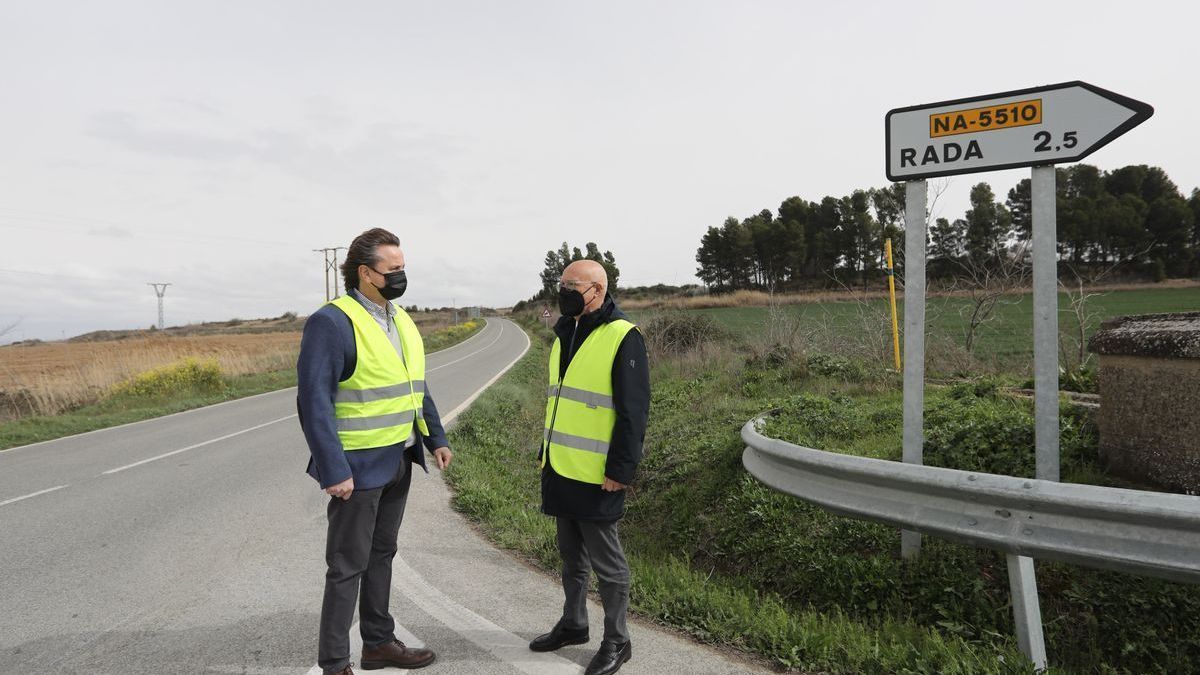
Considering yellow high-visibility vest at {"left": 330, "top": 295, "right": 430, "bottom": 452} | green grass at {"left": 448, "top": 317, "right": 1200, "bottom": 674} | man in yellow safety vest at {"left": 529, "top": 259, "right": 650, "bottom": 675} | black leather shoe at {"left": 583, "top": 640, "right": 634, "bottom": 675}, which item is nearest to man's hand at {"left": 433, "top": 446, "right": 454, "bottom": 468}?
yellow high-visibility vest at {"left": 330, "top": 295, "right": 430, "bottom": 452}

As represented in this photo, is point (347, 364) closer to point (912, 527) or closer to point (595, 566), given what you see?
point (595, 566)

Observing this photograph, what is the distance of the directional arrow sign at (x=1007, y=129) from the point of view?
11.8 ft

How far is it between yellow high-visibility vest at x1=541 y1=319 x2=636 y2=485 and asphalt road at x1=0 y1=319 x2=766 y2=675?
3.00ft

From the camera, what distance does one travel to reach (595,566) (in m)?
3.37

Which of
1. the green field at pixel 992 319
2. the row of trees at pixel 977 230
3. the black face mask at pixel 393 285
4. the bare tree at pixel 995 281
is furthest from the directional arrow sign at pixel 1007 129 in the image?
the row of trees at pixel 977 230

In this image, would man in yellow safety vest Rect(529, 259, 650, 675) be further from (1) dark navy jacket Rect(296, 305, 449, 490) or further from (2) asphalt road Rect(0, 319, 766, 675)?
(1) dark navy jacket Rect(296, 305, 449, 490)

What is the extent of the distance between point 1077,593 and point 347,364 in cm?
375

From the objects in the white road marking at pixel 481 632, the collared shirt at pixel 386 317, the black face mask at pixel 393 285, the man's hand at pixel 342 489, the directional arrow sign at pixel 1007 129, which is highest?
the directional arrow sign at pixel 1007 129

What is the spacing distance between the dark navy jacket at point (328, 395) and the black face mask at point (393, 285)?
25 centimetres

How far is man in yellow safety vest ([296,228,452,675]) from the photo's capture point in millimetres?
2986

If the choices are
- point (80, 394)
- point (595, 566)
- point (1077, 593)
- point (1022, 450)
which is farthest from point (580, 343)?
point (80, 394)

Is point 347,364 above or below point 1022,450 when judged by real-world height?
above

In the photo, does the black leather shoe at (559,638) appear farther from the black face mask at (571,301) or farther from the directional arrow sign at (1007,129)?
the directional arrow sign at (1007,129)

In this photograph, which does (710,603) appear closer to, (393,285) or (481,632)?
(481,632)
